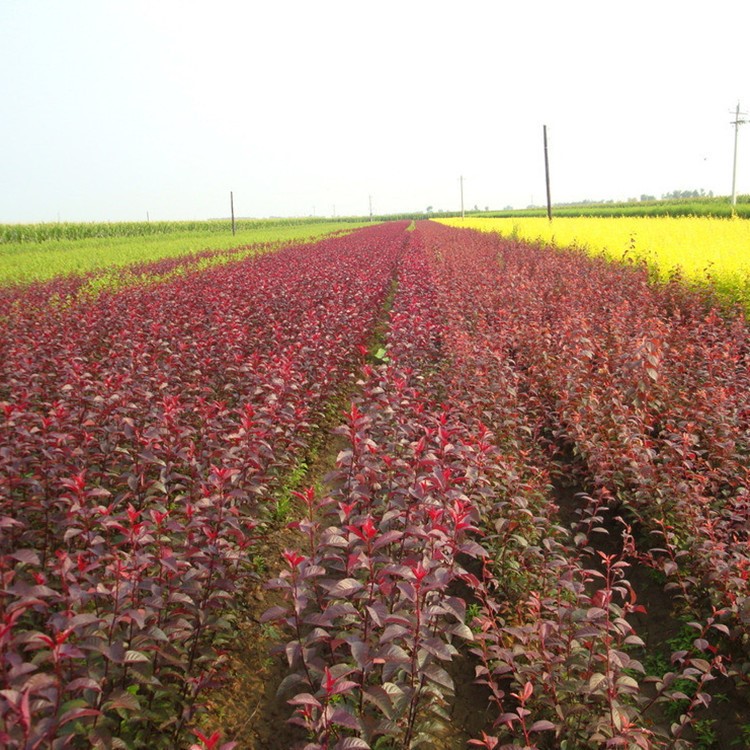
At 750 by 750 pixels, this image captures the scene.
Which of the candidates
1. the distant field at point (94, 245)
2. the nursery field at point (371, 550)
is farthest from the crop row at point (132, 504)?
the distant field at point (94, 245)

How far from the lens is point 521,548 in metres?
4.28

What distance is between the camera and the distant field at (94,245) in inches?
870

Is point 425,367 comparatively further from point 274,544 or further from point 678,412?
point 274,544

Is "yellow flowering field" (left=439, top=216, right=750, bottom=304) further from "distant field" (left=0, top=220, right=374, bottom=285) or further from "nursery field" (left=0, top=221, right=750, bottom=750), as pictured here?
"distant field" (left=0, top=220, right=374, bottom=285)

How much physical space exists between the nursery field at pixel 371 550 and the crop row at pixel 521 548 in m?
0.03

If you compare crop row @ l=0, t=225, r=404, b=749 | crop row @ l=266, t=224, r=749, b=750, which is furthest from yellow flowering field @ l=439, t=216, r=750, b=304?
crop row @ l=0, t=225, r=404, b=749

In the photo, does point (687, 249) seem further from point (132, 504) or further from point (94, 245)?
point (94, 245)

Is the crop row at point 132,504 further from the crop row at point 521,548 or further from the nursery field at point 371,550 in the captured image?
the crop row at point 521,548

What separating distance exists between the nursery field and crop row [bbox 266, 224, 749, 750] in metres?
0.03

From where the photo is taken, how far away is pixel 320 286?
12617 mm

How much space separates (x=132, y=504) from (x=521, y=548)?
2844 mm

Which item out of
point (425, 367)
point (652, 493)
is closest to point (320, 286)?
point (425, 367)

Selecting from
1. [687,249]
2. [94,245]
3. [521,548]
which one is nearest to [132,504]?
[521,548]

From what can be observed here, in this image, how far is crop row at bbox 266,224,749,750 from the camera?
8.32 ft
